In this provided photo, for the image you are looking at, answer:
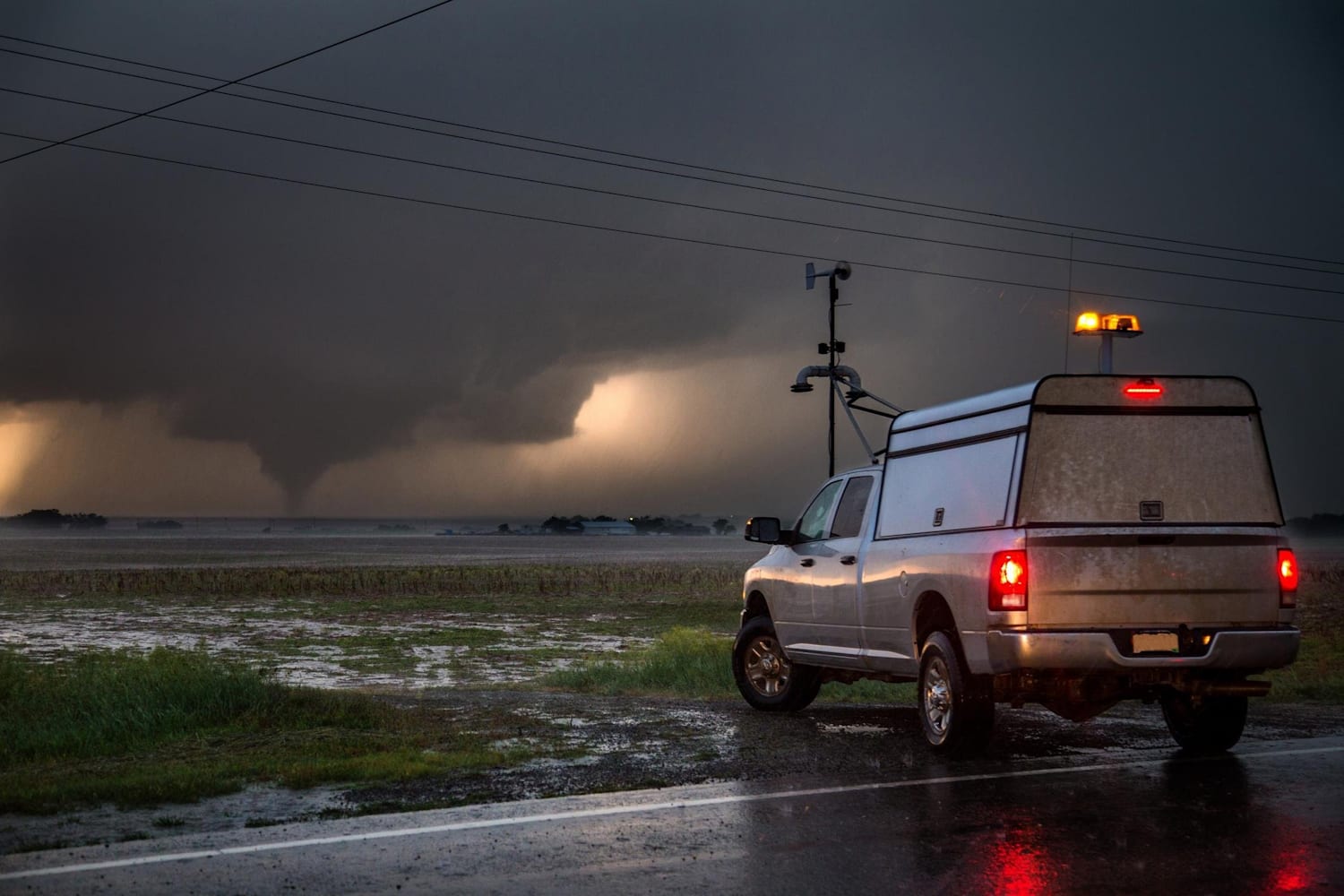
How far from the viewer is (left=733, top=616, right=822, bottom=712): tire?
42.9ft

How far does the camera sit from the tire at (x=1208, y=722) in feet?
33.7

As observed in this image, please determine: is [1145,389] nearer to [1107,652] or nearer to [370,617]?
[1107,652]

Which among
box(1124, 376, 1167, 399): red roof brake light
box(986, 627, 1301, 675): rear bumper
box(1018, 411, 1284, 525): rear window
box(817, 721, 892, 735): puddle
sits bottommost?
box(817, 721, 892, 735): puddle

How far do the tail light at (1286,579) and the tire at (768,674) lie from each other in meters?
4.44

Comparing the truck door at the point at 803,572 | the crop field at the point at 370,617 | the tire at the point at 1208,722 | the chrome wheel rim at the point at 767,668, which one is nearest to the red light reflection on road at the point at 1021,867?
the tire at the point at 1208,722

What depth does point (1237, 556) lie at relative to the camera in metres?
9.73

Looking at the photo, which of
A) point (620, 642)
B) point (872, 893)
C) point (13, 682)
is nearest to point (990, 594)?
point (872, 893)

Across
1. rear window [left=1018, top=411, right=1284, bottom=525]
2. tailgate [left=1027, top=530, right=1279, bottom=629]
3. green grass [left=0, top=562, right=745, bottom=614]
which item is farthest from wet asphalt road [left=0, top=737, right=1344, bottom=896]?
green grass [left=0, top=562, right=745, bottom=614]

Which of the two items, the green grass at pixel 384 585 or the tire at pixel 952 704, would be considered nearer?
the tire at pixel 952 704

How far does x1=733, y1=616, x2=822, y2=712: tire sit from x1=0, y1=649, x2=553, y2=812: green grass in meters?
2.96

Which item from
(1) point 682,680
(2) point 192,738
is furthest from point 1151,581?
(1) point 682,680

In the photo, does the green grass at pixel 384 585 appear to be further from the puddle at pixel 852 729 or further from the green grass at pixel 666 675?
the puddle at pixel 852 729

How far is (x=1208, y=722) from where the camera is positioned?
1039 cm

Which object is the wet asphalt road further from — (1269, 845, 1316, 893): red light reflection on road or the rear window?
the rear window
